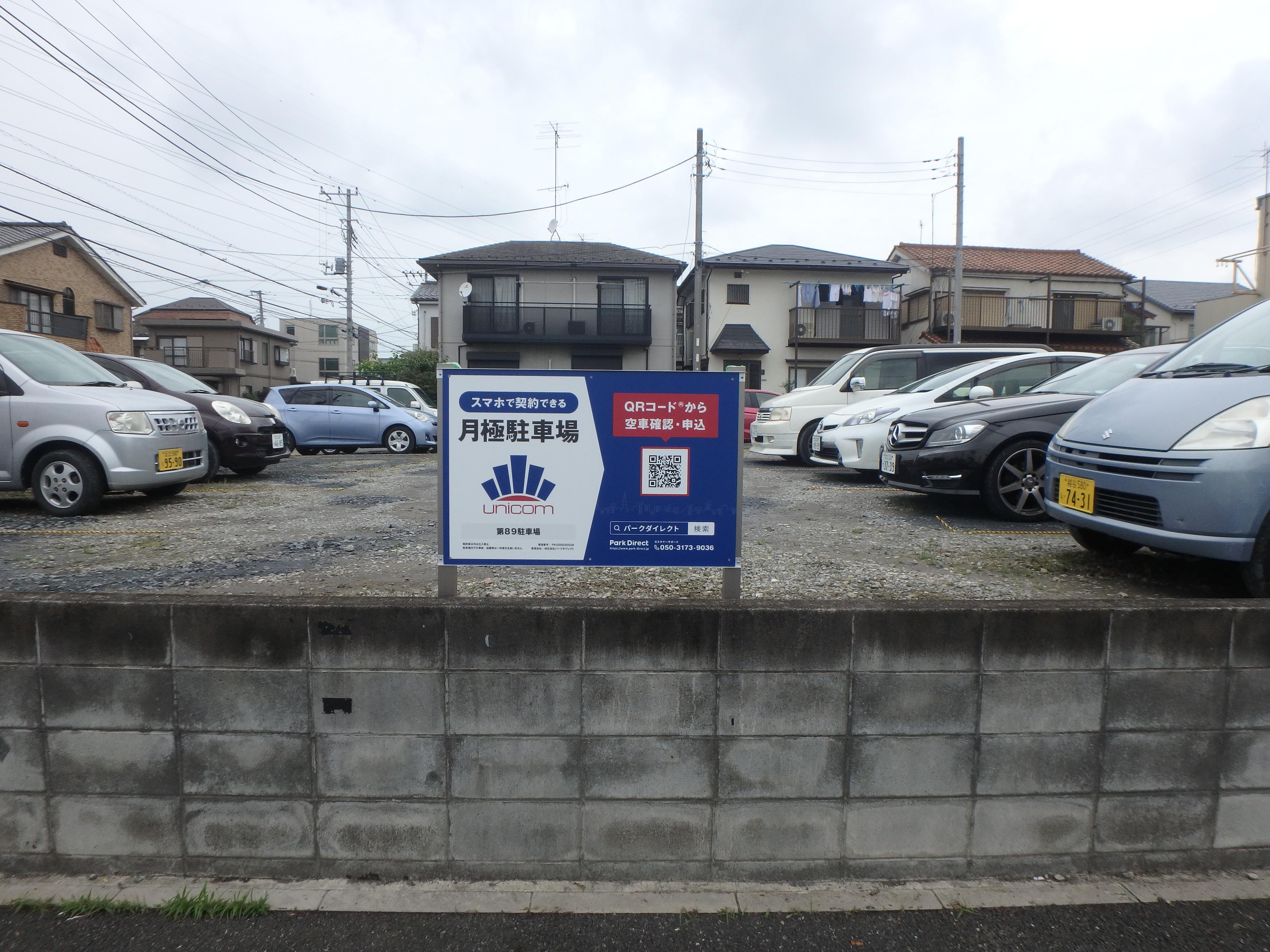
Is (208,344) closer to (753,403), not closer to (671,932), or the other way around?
(753,403)

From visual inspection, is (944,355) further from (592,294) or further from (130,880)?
(592,294)

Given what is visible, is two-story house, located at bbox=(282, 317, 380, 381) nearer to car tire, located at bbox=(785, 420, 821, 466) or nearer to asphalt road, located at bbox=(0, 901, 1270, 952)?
car tire, located at bbox=(785, 420, 821, 466)

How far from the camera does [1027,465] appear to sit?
16.5 ft

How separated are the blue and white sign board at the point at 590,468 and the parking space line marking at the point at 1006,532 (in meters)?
2.88

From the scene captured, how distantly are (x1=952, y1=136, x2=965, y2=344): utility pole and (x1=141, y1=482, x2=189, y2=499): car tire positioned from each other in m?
18.5

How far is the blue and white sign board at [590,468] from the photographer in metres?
2.38

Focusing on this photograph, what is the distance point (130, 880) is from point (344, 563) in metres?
1.82

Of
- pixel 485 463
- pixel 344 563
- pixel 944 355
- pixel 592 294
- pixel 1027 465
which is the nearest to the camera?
pixel 485 463

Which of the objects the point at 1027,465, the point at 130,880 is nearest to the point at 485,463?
the point at 130,880

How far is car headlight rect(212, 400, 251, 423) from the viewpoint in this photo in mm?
7410

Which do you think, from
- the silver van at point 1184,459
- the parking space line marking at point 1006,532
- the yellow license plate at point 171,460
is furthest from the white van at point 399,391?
the silver van at point 1184,459

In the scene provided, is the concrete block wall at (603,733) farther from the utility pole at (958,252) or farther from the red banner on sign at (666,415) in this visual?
the utility pole at (958,252)

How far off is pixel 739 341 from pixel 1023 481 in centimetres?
2056

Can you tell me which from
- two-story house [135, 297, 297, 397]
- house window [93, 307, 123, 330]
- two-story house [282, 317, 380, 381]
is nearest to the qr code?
house window [93, 307, 123, 330]
